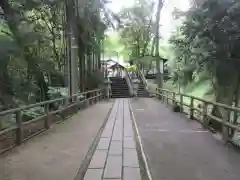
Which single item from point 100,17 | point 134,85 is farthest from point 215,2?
point 134,85

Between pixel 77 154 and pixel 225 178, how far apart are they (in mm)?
2743

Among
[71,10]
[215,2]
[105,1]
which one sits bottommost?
[215,2]

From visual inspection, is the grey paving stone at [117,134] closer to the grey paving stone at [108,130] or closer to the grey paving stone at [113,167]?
the grey paving stone at [108,130]

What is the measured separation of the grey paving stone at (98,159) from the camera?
5.41m

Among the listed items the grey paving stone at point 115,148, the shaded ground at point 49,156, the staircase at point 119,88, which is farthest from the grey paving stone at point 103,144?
the staircase at point 119,88

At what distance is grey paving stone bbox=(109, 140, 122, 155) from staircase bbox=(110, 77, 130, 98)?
23.5m

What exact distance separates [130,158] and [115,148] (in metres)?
0.89

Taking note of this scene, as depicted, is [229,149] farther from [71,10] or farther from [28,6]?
[71,10]

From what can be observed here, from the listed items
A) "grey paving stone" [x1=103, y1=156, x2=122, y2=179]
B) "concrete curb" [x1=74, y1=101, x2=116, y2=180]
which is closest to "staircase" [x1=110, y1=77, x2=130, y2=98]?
"concrete curb" [x1=74, y1=101, x2=116, y2=180]

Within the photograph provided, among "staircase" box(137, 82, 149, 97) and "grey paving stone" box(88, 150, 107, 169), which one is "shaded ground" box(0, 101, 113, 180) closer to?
"grey paving stone" box(88, 150, 107, 169)

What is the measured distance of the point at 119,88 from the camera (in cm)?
3288

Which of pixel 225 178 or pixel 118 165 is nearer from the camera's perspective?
pixel 225 178

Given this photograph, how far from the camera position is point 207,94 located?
1864 centimetres

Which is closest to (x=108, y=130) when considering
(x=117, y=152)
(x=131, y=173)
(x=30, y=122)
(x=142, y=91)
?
(x=30, y=122)
